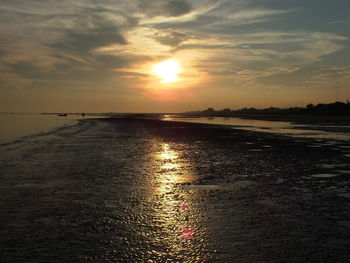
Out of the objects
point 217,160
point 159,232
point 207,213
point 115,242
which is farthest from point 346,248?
point 217,160

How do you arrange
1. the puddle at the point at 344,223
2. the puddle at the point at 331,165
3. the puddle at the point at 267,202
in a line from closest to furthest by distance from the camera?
the puddle at the point at 344,223, the puddle at the point at 267,202, the puddle at the point at 331,165

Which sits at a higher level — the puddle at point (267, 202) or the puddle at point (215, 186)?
the puddle at point (267, 202)

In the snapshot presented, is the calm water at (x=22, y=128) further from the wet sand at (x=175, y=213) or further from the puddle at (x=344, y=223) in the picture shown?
the puddle at (x=344, y=223)

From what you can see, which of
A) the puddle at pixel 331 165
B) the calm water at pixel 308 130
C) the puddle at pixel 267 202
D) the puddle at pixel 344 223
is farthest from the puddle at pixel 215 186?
the calm water at pixel 308 130

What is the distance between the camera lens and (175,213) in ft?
20.7

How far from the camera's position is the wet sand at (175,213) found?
176 inches

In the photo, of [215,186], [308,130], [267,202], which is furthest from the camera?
[308,130]

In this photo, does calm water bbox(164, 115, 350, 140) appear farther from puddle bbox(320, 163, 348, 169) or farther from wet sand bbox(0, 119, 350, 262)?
wet sand bbox(0, 119, 350, 262)

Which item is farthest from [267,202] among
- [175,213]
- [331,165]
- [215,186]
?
[331,165]

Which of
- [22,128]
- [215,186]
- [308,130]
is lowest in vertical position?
[215,186]

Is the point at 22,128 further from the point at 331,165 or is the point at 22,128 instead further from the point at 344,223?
the point at 344,223

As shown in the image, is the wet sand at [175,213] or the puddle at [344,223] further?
the puddle at [344,223]

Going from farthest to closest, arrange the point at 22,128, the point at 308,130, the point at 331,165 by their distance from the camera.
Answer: the point at 22,128 → the point at 308,130 → the point at 331,165

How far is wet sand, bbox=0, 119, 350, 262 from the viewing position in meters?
4.46
